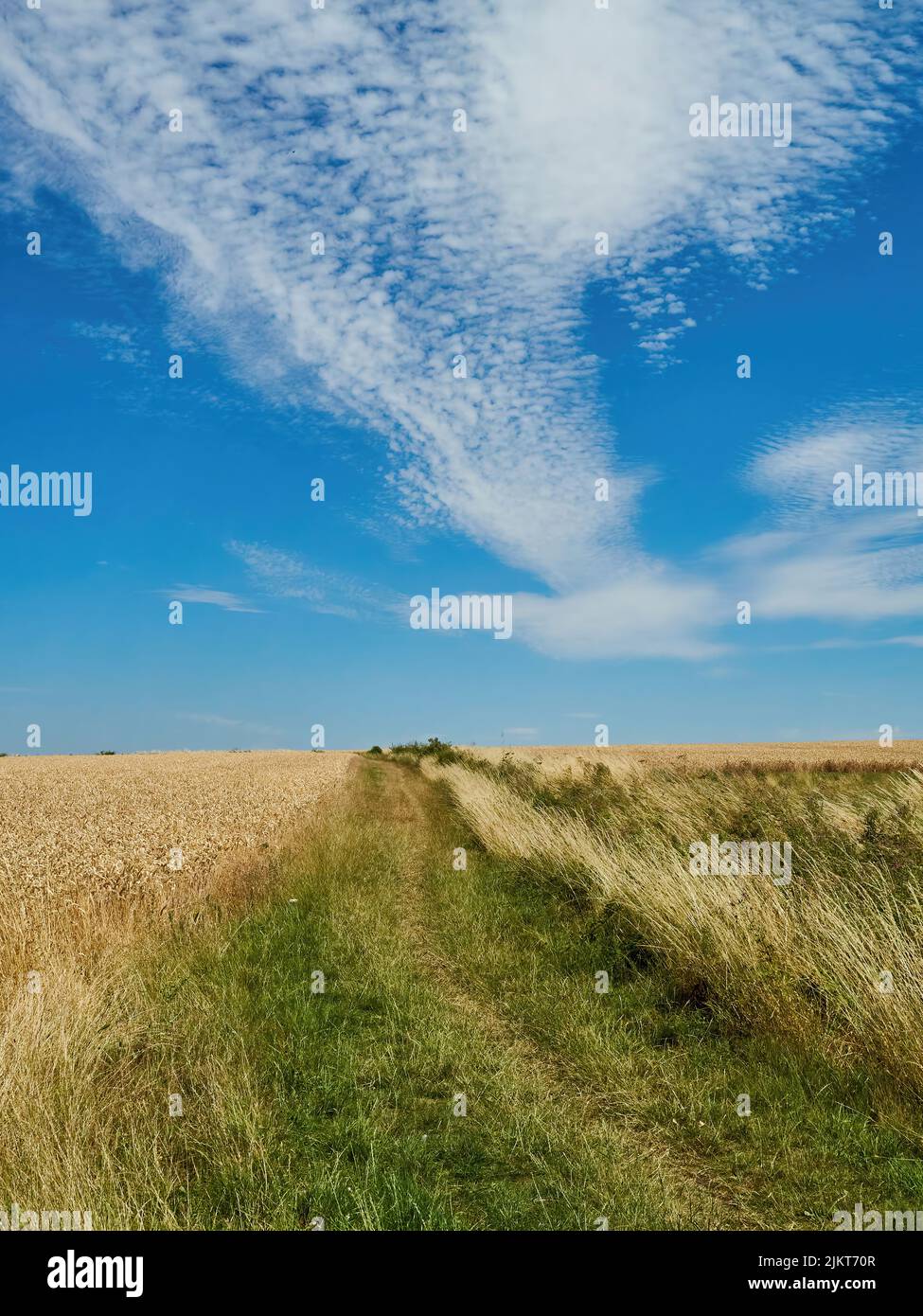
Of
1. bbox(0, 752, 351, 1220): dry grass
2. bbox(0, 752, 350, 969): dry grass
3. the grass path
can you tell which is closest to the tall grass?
the grass path

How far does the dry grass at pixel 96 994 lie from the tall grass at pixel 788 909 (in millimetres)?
4382

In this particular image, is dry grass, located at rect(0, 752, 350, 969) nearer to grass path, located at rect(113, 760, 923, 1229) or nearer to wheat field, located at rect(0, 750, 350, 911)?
wheat field, located at rect(0, 750, 350, 911)

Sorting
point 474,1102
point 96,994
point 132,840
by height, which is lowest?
point 474,1102

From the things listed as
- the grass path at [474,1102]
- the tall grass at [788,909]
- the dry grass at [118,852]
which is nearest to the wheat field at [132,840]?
the dry grass at [118,852]

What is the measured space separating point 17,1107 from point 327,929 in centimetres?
532

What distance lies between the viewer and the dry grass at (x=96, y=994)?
448 centimetres

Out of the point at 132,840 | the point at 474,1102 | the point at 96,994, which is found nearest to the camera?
the point at 474,1102

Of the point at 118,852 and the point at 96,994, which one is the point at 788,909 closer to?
the point at 96,994

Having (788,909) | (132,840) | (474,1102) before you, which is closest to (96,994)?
(474,1102)

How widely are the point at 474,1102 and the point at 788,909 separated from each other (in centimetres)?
392

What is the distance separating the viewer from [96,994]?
6500 millimetres
